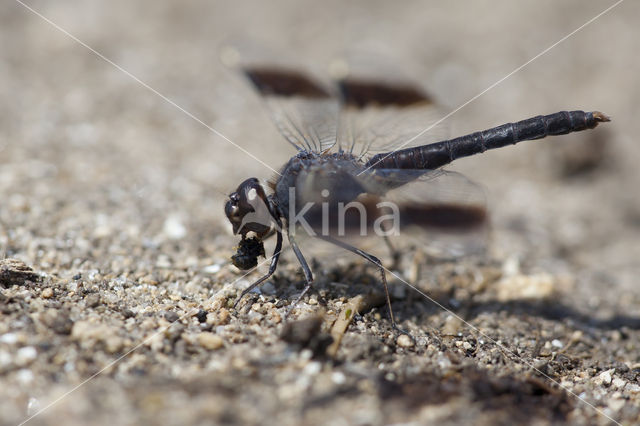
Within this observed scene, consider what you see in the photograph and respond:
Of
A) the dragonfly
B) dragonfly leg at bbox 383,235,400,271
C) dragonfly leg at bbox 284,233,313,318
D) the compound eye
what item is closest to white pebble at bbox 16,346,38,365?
the dragonfly

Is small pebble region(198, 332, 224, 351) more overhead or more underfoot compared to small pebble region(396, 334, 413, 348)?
more overhead

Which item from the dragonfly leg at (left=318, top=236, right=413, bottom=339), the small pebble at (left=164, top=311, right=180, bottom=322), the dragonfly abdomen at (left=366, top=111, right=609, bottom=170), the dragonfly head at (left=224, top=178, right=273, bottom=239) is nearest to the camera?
the small pebble at (left=164, top=311, right=180, bottom=322)

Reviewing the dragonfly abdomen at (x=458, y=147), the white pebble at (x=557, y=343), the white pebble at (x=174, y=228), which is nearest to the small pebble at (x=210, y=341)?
the white pebble at (x=174, y=228)

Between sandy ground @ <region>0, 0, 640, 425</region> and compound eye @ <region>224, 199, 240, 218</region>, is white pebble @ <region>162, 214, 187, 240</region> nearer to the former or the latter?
sandy ground @ <region>0, 0, 640, 425</region>

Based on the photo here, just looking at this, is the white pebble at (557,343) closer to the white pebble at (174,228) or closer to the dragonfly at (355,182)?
the dragonfly at (355,182)

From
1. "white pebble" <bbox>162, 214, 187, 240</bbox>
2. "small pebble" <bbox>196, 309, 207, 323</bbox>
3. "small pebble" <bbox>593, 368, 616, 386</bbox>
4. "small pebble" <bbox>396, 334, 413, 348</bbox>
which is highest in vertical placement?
"white pebble" <bbox>162, 214, 187, 240</bbox>

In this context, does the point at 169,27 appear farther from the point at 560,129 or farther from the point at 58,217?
the point at 560,129

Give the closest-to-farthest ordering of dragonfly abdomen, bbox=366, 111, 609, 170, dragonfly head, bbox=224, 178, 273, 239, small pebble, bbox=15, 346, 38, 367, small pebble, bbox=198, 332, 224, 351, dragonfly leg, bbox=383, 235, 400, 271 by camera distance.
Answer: small pebble, bbox=15, 346, 38, 367 < small pebble, bbox=198, 332, 224, 351 < dragonfly head, bbox=224, 178, 273, 239 < dragonfly abdomen, bbox=366, 111, 609, 170 < dragonfly leg, bbox=383, 235, 400, 271
